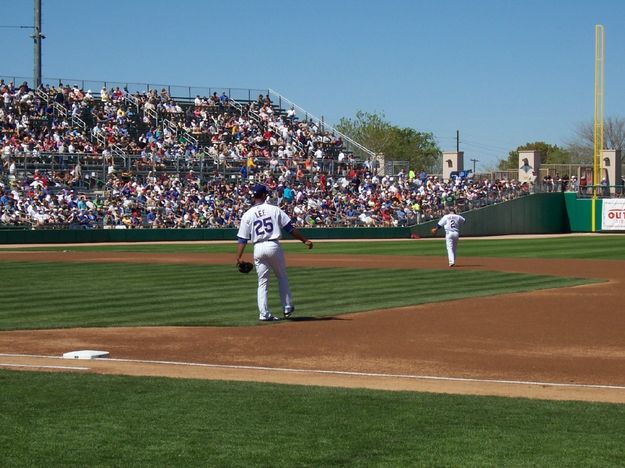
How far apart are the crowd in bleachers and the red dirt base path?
99.7 feet

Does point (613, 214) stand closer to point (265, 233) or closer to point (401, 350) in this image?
point (265, 233)

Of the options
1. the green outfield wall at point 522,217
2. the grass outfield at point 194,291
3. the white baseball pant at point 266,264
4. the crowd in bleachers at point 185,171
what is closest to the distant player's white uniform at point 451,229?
the grass outfield at point 194,291

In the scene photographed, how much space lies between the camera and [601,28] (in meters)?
58.4

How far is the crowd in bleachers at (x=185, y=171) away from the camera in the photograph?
148 feet

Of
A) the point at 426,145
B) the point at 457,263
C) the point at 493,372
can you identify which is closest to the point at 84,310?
the point at 493,372

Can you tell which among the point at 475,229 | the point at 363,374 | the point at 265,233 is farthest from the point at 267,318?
the point at 475,229

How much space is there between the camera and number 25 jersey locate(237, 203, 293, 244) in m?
13.9

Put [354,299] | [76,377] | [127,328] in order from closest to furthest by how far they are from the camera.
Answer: [76,377] < [127,328] < [354,299]

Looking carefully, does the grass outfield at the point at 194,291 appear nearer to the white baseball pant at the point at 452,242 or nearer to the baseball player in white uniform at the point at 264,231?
the baseball player in white uniform at the point at 264,231

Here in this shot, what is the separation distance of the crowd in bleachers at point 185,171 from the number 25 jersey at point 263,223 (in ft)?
101

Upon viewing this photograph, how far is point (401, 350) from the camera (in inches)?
470

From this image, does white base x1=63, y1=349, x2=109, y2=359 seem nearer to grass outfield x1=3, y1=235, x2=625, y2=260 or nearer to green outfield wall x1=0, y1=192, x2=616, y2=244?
grass outfield x1=3, y1=235, x2=625, y2=260

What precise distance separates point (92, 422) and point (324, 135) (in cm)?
5081

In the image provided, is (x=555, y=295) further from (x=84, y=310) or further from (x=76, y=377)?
(x=76, y=377)
